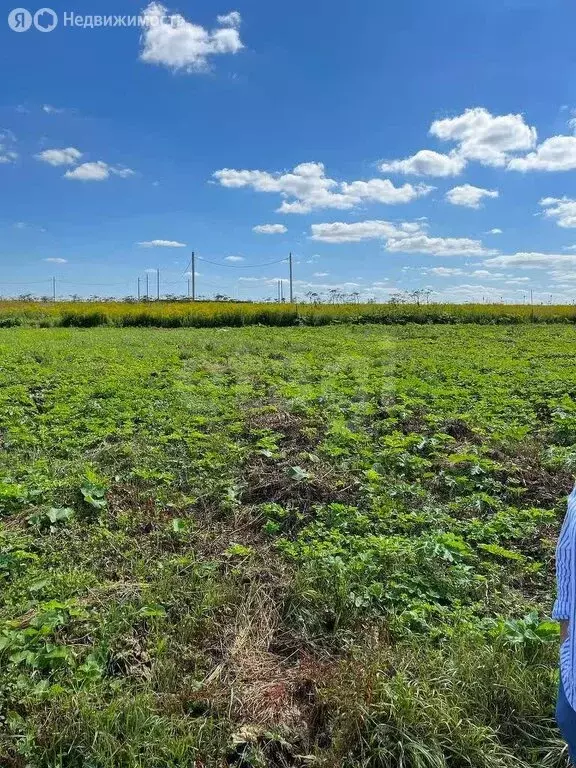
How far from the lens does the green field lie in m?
2.13

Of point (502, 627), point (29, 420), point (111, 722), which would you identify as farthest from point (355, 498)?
point (29, 420)

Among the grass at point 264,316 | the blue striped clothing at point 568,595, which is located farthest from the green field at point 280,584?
the grass at point 264,316

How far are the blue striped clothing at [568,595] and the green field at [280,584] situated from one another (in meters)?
1.04

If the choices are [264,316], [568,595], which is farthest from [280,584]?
[264,316]

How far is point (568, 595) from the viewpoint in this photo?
1.26 meters

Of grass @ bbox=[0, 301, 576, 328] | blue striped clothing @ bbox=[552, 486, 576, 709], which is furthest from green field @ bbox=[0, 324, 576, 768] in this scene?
grass @ bbox=[0, 301, 576, 328]

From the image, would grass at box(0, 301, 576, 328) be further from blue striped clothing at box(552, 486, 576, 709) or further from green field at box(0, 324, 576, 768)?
blue striped clothing at box(552, 486, 576, 709)

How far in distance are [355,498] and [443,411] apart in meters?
2.89

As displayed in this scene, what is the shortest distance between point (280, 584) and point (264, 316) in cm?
2507

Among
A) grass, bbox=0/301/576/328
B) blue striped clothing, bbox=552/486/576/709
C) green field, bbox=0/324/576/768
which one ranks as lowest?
green field, bbox=0/324/576/768

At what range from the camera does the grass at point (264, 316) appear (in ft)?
88.5

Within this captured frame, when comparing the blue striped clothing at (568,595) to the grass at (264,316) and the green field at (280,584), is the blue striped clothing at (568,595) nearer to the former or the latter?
the green field at (280,584)

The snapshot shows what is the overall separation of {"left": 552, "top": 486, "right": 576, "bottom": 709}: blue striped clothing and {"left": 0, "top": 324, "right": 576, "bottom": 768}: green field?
3.40 feet

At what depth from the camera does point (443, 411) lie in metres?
6.73
